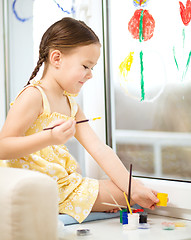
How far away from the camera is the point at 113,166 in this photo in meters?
1.60

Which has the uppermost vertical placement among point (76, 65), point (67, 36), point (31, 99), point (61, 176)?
point (67, 36)

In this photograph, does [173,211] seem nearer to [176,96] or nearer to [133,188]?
[133,188]

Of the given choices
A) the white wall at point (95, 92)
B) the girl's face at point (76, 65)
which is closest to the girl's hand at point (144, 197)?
the white wall at point (95, 92)

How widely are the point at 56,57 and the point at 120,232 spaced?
0.65m

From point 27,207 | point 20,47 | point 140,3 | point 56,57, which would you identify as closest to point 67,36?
point 56,57

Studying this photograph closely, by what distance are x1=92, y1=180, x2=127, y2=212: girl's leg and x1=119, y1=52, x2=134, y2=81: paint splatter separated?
1.52 ft

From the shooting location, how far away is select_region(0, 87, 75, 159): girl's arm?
1266 mm

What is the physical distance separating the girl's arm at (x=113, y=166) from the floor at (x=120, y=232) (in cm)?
9

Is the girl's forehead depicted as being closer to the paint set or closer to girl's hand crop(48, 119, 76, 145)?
A: girl's hand crop(48, 119, 76, 145)

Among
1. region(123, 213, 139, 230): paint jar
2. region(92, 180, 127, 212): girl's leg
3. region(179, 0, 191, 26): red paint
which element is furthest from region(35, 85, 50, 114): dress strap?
region(179, 0, 191, 26): red paint

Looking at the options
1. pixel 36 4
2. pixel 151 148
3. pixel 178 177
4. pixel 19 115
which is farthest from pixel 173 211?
pixel 36 4

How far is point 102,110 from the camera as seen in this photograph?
185 cm

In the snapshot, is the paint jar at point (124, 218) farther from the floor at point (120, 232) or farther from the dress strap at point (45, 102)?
the dress strap at point (45, 102)

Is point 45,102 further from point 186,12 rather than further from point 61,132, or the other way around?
point 186,12
